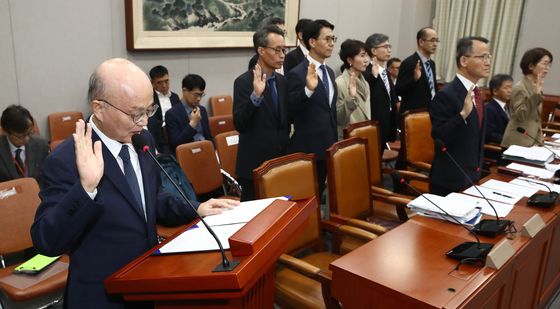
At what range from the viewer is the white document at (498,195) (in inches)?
94.7

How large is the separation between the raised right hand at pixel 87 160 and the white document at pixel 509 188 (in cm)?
224

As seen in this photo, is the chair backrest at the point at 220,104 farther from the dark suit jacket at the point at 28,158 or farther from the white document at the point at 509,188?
the white document at the point at 509,188

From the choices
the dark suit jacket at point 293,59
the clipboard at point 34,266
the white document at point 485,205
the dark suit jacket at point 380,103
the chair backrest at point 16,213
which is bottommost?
the clipboard at point 34,266

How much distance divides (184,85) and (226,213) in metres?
2.84

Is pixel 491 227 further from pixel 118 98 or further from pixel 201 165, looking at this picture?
pixel 201 165

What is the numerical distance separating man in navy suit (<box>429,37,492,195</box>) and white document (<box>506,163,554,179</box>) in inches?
14.7

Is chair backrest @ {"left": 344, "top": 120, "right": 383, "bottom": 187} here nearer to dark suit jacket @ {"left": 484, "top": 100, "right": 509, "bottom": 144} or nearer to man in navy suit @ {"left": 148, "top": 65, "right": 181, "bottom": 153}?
dark suit jacket @ {"left": 484, "top": 100, "right": 509, "bottom": 144}

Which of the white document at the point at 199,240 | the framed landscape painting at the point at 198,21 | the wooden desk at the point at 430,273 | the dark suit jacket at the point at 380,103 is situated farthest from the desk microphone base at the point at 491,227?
the framed landscape painting at the point at 198,21

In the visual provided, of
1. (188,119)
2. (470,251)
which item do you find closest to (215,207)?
(470,251)

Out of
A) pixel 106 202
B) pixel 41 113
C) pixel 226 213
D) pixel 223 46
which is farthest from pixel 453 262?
pixel 223 46

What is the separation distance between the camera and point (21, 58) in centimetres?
381

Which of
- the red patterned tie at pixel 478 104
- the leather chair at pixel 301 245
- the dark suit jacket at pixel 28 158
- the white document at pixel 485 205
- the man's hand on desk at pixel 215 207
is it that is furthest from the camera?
the dark suit jacket at pixel 28 158

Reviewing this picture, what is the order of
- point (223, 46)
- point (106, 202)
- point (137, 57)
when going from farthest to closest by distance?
point (223, 46) < point (137, 57) < point (106, 202)

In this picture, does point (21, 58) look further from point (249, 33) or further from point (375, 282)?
point (375, 282)
